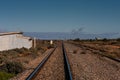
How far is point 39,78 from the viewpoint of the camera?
14.0 meters

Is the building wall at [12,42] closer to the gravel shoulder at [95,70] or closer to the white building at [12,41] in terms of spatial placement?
the white building at [12,41]

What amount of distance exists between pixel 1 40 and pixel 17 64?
24.9 m

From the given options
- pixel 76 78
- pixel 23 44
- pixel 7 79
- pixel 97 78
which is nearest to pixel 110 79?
pixel 97 78

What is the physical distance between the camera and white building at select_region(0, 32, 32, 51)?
141 ft

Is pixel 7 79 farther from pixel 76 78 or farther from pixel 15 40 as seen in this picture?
pixel 15 40

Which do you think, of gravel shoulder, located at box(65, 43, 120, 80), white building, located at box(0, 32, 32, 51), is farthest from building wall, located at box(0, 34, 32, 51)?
gravel shoulder, located at box(65, 43, 120, 80)

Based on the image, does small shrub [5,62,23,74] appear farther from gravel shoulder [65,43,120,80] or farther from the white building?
the white building

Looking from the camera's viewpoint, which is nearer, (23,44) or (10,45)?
(10,45)

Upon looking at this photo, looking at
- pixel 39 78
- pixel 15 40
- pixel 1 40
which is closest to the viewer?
pixel 39 78

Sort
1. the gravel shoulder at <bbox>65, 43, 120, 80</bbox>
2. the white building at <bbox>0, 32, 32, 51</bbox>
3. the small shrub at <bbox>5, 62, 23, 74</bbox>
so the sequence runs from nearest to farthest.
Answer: the gravel shoulder at <bbox>65, 43, 120, 80</bbox>
the small shrub at <bbox>5, 62, 23, 74</bbox>
the white building at <bbox>0, 32, 32, 51</bbox>

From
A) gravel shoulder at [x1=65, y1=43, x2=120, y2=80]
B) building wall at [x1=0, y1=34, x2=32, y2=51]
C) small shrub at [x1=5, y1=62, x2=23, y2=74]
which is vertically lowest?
gravel shoulder at [x1=65, y1=43, x2=120, y2=80]

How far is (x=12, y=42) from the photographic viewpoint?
4791 cm

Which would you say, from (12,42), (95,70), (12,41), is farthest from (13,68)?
(12,42)

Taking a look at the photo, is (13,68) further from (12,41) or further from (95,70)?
(12,41)
